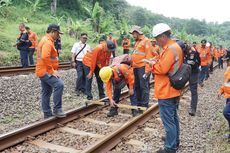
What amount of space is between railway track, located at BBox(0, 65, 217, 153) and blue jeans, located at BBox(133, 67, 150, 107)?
0.36 meters

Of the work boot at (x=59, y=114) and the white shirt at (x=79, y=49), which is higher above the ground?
the white shirt at (x=79, y=49)

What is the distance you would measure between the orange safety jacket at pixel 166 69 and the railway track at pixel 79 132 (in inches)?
54.5

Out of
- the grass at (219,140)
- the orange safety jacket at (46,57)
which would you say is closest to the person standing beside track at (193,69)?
the grass at (219,140)

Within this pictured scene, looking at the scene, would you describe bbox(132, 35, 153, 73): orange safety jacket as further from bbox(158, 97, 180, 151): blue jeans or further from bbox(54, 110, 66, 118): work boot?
bbox(158, 97, 180, 151): blue jeans

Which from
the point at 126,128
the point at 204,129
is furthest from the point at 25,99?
the point at 204,129

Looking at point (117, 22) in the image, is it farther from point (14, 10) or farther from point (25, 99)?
point (25, 99)

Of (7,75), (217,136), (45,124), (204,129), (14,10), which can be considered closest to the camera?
(45,124)

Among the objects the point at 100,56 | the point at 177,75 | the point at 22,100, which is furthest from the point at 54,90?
the point at 177,75

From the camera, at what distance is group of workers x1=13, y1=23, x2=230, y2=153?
18.4ft

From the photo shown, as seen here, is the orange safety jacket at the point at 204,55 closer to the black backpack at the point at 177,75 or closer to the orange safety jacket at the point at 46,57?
the orange safety jacket at the point at 46,57

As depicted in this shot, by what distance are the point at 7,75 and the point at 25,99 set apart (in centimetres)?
359

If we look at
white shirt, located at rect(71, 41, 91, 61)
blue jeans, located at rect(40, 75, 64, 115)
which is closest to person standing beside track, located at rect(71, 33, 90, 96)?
white shirt, located at rect(71, 41, 91, 61)

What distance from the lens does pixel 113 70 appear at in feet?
25.8

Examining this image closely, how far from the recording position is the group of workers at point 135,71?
18.4 ft
